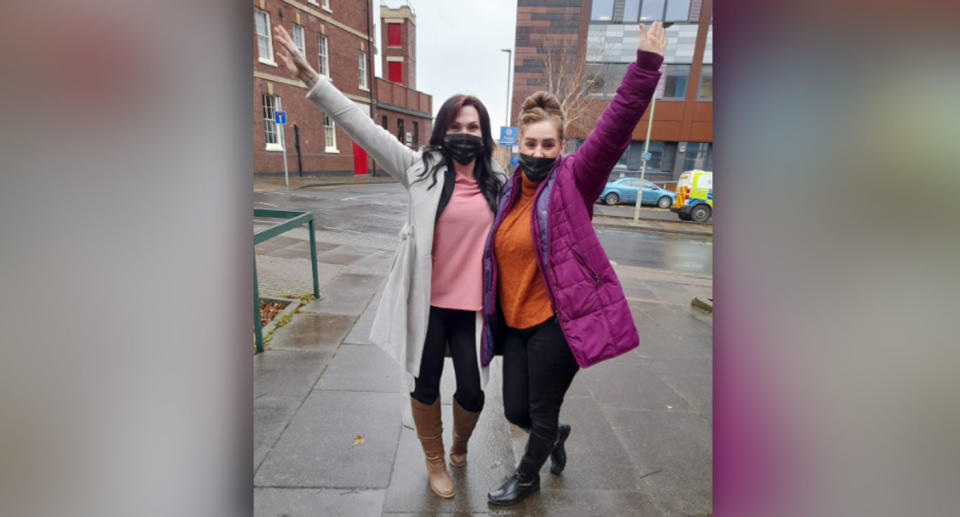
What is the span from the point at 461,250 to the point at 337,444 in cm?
146

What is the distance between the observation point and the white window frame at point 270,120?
1928cm

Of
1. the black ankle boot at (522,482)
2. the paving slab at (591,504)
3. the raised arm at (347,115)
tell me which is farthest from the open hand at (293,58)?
the paving slab at (591,504)

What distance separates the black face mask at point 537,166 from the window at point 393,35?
36.2m

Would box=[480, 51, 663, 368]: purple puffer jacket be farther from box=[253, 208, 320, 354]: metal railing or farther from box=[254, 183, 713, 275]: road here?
box=[254, 183, 713, 275]: road

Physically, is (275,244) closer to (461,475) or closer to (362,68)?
(461,475)

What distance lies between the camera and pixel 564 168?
1.78 m

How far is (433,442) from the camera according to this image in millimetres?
2180

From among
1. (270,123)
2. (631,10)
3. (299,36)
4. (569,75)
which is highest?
(631,10)

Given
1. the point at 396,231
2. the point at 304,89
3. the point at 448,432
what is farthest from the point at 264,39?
the point at 448,432

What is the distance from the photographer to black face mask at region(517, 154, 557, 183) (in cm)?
178
